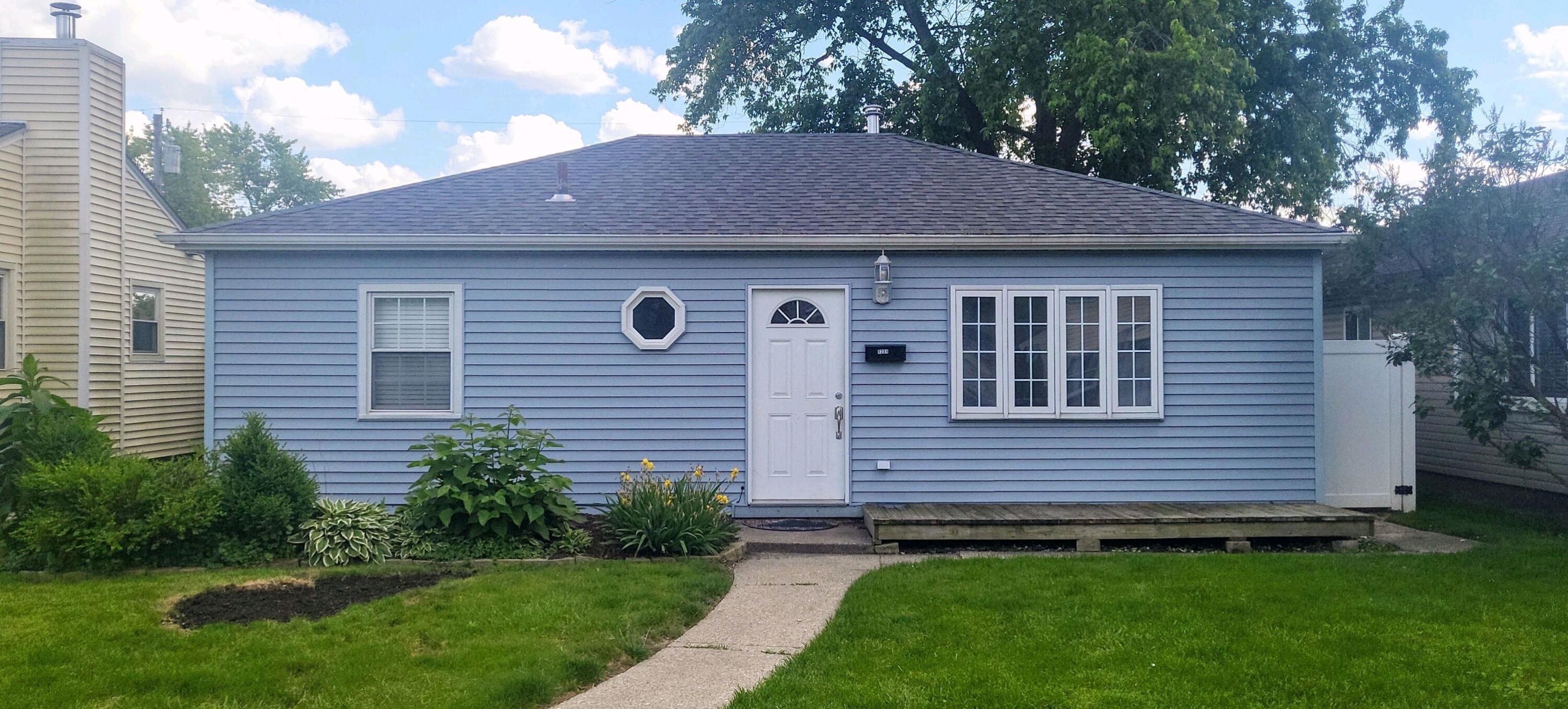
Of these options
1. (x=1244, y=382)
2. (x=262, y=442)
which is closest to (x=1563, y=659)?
(x=1244, y=382)

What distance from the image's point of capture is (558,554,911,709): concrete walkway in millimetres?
4285

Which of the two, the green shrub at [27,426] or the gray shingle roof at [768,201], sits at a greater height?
the gray shingle roof at [768,201]

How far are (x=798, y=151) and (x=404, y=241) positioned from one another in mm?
4174

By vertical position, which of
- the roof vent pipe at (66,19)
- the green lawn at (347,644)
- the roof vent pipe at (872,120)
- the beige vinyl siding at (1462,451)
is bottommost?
the green lawn at (347,644)

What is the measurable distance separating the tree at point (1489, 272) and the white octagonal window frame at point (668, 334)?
18.9ft

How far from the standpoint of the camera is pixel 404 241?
8508 mm

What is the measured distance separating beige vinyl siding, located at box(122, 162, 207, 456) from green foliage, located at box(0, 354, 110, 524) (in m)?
3.84

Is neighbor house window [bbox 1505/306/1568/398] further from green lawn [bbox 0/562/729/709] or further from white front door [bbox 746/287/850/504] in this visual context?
green lawn [bbox 0/562/729/709]

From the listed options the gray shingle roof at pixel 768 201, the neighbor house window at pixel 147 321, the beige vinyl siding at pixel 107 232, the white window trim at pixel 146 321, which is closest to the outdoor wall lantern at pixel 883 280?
the gray shingle roof at pixel 768 201

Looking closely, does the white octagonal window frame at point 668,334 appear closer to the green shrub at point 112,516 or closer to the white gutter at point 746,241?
the white gutter at point 746,241

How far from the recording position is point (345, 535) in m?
6.92

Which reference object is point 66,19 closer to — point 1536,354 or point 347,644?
point 347,644

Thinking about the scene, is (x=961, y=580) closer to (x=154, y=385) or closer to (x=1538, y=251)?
(x=1538, y=251)

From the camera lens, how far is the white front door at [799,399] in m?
8.72
